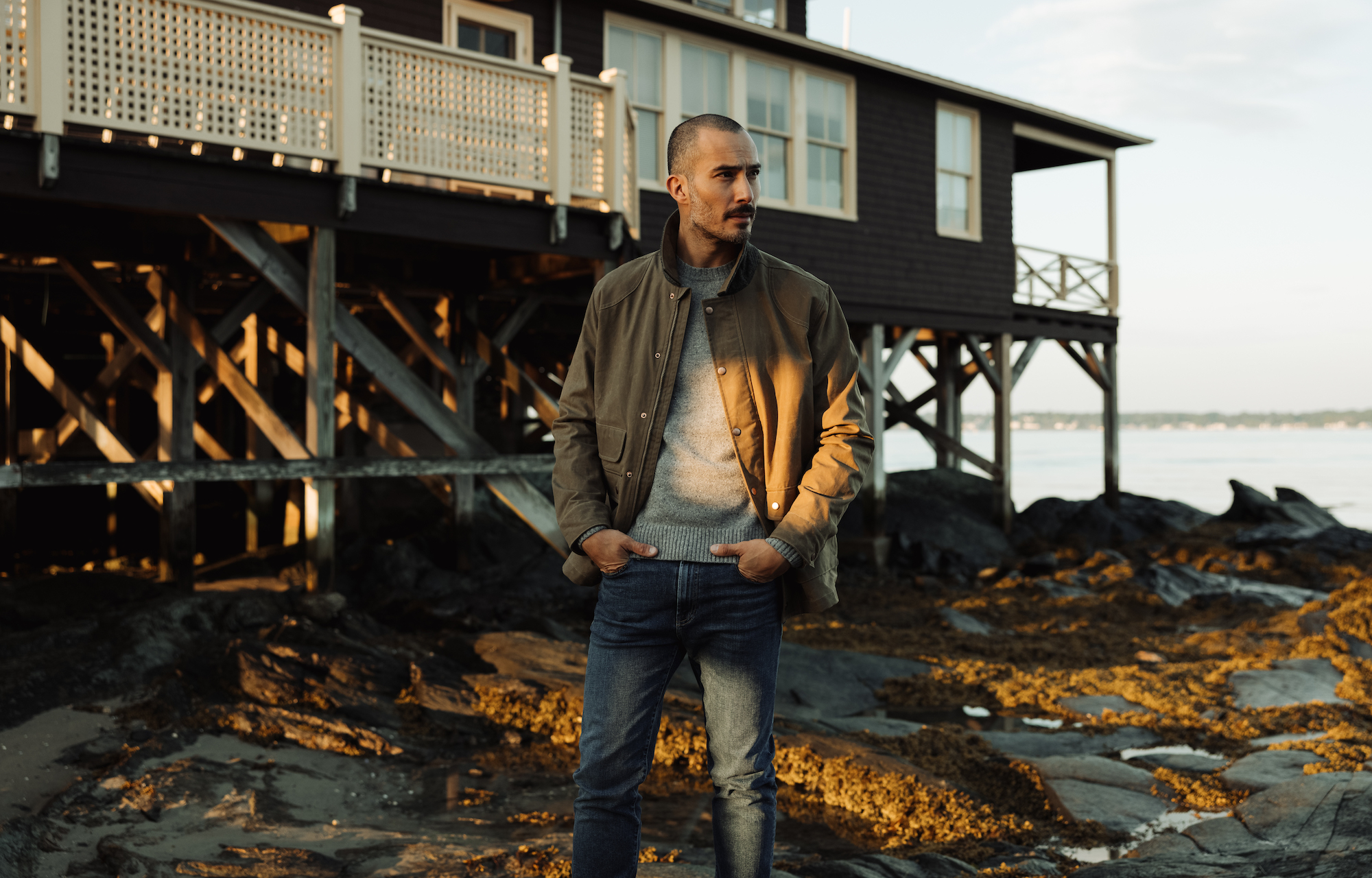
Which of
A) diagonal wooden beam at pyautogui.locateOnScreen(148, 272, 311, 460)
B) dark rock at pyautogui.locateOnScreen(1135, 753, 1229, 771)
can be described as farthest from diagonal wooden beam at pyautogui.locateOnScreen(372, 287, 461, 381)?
dark rock at pyautogui.locateOnScreen(1135, 753, 1229, 771)

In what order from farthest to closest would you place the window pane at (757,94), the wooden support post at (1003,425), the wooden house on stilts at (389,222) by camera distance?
1. the wooden support post at (1003,425)
2. the window pane at (757,94)
3. the wooden house on stilts at (389,222)

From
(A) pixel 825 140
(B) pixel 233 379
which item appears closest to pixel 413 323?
(B) pixel 233 379

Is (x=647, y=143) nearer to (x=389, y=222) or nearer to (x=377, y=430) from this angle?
(x=377, y=430)

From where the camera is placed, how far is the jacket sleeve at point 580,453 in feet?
7.92

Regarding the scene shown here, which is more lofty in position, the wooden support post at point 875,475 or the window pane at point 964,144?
the window pane at point 964,144

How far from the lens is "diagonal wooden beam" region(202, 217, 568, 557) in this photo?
778cm

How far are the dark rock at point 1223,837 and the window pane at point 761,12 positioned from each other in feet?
38.1

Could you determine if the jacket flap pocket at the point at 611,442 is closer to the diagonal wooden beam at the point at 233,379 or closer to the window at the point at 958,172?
the diagonal wooden beam at the point at 233,379

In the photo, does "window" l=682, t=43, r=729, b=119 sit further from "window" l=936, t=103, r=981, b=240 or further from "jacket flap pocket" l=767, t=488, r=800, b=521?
"jacket flap pocket" l=767, t=488, r=800, b=521

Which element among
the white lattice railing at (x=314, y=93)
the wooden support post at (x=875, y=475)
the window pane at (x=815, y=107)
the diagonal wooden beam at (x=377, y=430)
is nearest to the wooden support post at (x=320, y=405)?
the white lattice railing at (x=314, y=93)

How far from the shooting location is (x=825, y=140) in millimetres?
13578

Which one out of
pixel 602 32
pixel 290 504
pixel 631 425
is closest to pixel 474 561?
pixel 290 504

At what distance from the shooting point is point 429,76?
8094mm

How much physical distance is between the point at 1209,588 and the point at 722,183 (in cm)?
1183
